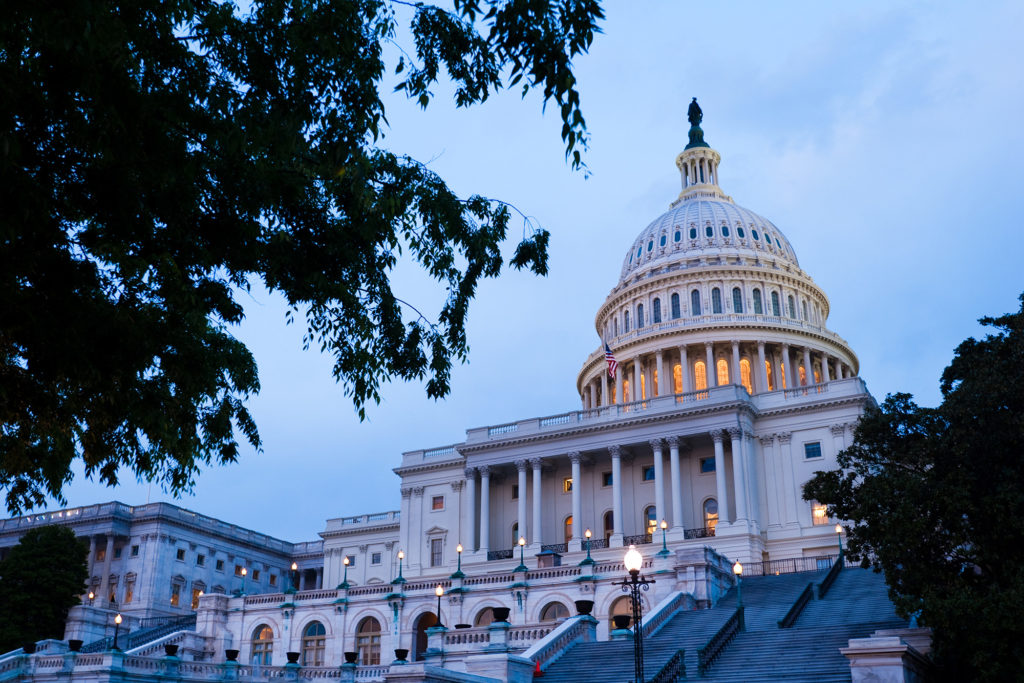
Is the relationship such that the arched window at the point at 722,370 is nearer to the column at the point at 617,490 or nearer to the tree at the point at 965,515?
the column at the point at 617,490

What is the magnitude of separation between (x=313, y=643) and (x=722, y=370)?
154ft

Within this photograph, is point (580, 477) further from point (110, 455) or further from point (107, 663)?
point (110, 455)

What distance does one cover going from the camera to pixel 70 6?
9.45 m

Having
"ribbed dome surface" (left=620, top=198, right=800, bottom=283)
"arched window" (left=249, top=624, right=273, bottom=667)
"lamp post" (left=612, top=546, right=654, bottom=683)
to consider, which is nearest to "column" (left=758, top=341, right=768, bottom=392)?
"ribbed dome surface" (left=620, top=198, right=800, bottom=283)

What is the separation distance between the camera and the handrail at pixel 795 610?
34.3 meters

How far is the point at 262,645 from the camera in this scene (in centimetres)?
5338

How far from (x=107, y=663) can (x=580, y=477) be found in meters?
38.8

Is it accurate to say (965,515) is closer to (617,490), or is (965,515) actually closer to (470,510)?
(617,490)

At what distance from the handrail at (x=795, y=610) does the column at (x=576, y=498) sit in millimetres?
30111

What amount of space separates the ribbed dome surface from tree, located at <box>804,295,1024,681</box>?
64.7 meters

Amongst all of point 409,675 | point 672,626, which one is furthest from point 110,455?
point 672,626

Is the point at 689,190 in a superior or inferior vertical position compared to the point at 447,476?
superior

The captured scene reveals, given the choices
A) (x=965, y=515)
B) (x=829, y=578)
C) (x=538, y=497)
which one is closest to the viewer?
(x=965, y=515)

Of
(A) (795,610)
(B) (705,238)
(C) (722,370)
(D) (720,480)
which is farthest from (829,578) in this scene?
(B) (705,238)
